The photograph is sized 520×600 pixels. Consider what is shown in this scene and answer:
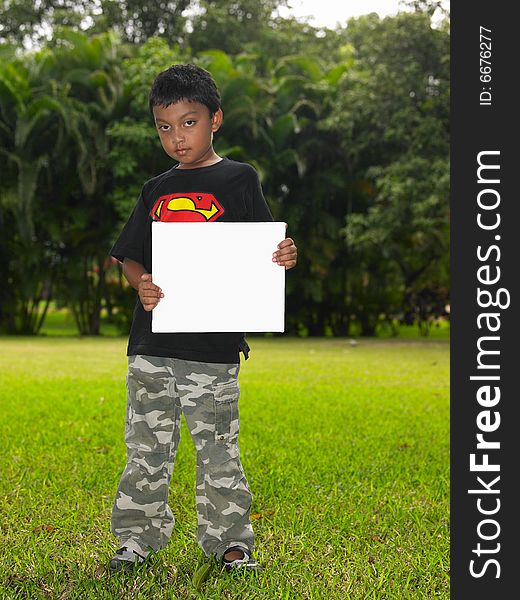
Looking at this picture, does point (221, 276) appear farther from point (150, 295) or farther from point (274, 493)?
point (274, 493)

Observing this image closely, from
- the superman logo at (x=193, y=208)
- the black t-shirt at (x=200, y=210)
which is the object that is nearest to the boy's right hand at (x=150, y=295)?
the black t-shirt at (x=200, y=210)

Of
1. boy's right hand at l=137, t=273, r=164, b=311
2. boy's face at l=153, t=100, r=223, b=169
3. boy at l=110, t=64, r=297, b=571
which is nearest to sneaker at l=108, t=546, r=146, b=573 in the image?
boy at l=110, t=64, r=297, b=571

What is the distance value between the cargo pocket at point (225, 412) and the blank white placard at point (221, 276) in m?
0.22

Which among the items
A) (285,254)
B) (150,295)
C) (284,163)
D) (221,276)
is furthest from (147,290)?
(284,163)

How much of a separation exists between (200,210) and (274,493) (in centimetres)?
145

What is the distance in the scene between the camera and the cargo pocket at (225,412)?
2391 millimetres

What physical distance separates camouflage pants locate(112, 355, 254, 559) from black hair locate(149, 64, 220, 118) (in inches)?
29.7

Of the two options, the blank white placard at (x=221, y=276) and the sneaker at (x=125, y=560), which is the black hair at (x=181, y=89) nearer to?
the blank white placard at (x=221, y=276)

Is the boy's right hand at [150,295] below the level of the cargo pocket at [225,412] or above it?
above

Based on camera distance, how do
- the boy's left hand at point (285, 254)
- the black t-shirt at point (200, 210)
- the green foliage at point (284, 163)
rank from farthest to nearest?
the green foliage at point (284, 163)
the black t-shirt at point (200, 210)
the boy's left hand at point (285, 254)

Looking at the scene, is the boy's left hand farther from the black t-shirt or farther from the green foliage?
the green foliage

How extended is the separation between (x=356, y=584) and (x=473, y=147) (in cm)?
132

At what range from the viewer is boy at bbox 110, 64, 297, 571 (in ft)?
7.70

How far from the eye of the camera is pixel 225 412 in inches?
94.3
